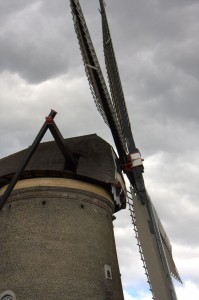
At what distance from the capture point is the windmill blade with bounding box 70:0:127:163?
14.8 meters

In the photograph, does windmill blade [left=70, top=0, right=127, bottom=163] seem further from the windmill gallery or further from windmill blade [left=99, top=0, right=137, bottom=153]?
windmill blade [left=99, top=0, right=137, bottom=153]

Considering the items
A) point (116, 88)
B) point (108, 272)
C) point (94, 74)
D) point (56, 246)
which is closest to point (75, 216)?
point (56, 246)

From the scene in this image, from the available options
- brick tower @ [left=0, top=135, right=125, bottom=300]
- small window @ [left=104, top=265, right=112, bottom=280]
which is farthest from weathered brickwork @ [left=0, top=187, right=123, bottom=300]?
small window @ [left=104, top=265, right=112, bottom=280]

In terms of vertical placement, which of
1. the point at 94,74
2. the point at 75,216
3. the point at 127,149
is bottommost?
the point at 75,216

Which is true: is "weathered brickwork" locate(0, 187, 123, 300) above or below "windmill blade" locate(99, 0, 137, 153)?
below

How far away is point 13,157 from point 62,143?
13.4ft

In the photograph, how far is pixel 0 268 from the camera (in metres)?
14.0

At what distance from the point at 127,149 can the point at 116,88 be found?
3184 mm

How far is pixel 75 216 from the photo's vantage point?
586 inches

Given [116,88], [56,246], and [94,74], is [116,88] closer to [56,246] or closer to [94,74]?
[94,74]

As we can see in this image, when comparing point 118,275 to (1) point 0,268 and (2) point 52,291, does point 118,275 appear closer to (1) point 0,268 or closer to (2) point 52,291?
(2) point 52,291

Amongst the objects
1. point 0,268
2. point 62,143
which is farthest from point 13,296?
point 62,143

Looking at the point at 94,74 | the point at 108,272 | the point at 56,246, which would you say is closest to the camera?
the point at 56,246

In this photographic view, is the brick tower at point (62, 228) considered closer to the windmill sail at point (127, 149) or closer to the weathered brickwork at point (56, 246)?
the weathered brickwork at point (56, 246)
